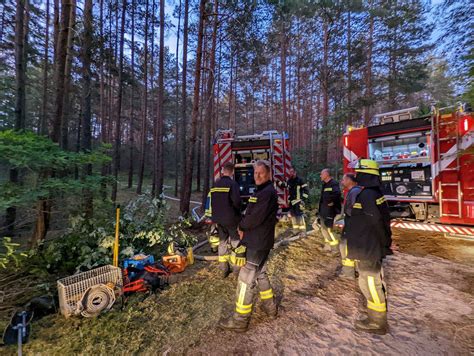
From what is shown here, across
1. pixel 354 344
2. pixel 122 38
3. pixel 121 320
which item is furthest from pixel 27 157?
pixel 122 38

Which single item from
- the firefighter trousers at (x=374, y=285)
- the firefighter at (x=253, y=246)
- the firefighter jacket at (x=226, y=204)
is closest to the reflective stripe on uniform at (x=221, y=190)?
the firefighter jacket at (x=226, y=204)

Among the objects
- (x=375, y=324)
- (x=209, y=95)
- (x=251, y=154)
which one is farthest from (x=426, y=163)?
(x=209, y=95)

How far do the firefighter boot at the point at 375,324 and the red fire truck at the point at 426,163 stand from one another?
3.38 meters

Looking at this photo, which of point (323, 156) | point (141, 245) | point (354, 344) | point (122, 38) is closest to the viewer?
point (354, 344)

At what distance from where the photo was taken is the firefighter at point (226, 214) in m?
4.09

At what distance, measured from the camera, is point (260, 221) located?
2.82 metres

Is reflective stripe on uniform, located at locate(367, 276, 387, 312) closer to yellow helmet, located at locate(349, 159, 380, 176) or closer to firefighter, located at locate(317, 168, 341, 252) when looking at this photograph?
yellow helmet, located at locate(349, 159, 380, 176)

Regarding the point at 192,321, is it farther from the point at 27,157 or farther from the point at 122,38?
the point at 122,38

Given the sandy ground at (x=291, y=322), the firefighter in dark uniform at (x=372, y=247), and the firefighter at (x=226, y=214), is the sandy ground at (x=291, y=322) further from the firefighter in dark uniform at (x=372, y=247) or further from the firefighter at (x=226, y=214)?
→ the firefighter at (x=226, y=214)

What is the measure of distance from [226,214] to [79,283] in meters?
2.20

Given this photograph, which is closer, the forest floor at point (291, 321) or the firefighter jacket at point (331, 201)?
the forest floor at point (291, 321)

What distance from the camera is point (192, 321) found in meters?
2.97

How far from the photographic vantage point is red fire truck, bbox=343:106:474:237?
Result: 479cm

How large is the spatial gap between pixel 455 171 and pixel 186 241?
19.1ft
